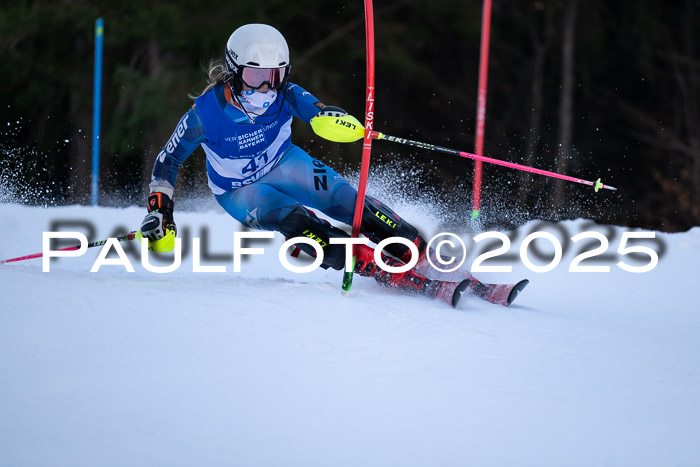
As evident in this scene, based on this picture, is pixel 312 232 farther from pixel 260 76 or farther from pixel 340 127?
pixel 260 76

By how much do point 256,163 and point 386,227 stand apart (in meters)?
0.71

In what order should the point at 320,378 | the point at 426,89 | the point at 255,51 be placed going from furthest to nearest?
the point at 426,89 → the point at 255,51 → the point at 320,378

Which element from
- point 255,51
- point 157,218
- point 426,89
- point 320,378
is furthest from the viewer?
point 426,89

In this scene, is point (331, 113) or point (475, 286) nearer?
point (331, 113)

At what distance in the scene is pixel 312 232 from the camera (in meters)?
3.98

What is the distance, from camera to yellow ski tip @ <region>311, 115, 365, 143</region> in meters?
4.02

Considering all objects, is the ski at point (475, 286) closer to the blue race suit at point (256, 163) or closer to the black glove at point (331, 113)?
the blue race suit at point (256, 163)

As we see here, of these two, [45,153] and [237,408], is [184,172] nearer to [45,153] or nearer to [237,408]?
[45,153]

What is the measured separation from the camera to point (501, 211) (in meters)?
8.12

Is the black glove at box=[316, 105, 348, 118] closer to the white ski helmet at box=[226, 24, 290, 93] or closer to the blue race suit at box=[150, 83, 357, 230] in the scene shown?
the blue race suit at box=[150, 83, 357, 230]

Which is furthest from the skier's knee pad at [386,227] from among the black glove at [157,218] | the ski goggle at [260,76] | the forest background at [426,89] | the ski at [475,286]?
the forest background at [426,89]

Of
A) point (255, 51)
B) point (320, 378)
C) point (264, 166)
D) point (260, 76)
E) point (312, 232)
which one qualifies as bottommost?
point (320, 378)

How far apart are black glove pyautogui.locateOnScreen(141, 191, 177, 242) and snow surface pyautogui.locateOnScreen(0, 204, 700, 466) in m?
0.24

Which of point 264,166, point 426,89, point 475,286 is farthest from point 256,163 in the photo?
point 426,89
